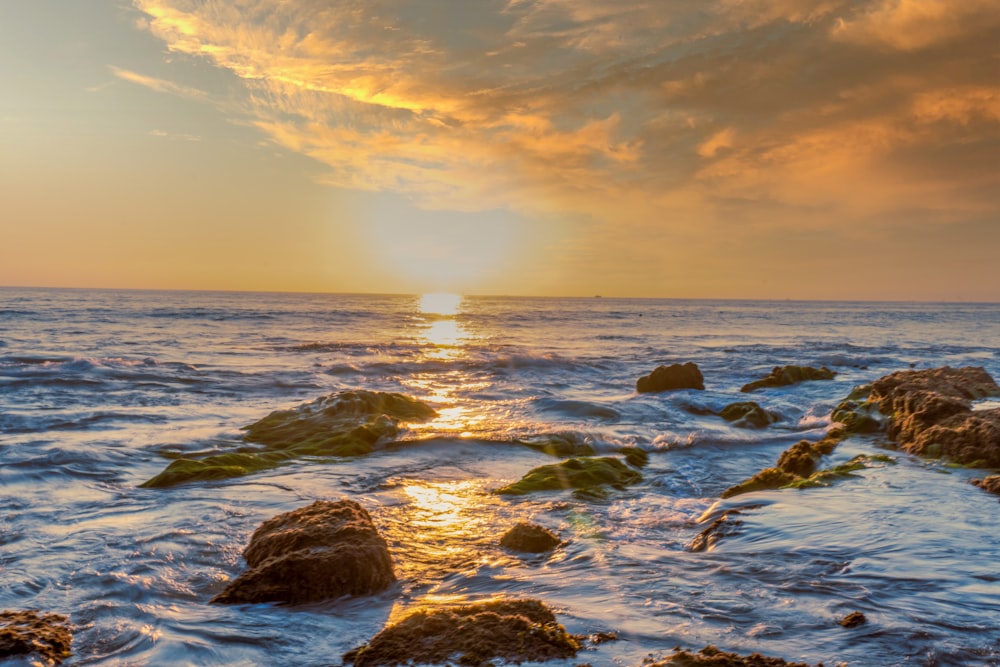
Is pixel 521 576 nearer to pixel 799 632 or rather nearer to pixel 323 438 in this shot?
pixel 799 632

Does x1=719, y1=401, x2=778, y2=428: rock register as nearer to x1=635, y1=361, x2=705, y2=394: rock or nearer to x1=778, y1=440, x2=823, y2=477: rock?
x1=635, y1=361, x2=705, y2=394: rock

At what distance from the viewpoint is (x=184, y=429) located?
42.9 ft

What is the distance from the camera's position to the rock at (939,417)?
8.71 metres

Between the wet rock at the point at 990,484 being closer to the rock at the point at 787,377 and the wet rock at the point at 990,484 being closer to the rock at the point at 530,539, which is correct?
the rock at the point at 530,539

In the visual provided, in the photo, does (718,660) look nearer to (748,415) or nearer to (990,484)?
(990,484)

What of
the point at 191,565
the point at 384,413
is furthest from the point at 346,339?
the point at 191,565

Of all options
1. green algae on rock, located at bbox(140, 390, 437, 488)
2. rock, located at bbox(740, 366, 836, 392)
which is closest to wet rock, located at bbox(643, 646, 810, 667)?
green algae on rock, located at bbox(140, 390, 437, 488)

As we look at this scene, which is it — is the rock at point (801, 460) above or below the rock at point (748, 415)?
above

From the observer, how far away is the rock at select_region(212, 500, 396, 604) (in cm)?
516

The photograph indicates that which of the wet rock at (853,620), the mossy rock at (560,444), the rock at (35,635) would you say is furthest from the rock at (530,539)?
the mossy rock at (560,444)

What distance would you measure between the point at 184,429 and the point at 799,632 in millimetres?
11979

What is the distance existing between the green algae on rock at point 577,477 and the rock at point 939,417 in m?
4.17

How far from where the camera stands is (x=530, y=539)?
20.6ft

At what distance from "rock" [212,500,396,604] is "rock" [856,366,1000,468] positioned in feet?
24.9
